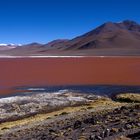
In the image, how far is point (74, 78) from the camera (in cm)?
2908

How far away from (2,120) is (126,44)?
122267 millimetres

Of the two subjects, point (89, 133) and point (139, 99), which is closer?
point (89, 133)

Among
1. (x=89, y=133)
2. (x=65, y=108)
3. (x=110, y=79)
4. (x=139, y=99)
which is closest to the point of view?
(x=89, y=133)

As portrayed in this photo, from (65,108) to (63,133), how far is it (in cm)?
754

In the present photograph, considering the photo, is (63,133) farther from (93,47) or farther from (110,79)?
(93,47)

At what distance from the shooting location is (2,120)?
14109 millimetres

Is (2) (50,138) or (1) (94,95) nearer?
(2) (50,138)

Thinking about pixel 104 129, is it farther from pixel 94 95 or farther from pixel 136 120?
pixel 94 95

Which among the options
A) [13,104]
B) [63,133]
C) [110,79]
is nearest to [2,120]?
[13,104]

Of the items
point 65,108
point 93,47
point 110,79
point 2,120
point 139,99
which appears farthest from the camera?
point 93,47

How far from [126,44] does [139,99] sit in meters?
118

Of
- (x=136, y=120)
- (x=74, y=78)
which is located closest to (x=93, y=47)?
(x=74, y=78)

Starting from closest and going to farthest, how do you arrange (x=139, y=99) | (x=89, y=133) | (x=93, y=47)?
(x=89, y=133), (x=139, y=99), (x=93, y=47)

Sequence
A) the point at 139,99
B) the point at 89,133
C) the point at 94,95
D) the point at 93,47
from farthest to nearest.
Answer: the point at 93,47
the point at 94,95
the point at 139,99
the point at 89,133
